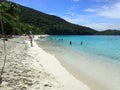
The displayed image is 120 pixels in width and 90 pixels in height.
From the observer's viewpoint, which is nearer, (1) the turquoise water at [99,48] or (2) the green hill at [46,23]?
(1) the turquoise water at [99,48]

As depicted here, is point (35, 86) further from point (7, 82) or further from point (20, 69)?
point (20, 69)

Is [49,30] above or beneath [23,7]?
beneath

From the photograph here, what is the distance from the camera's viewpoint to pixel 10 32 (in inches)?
2387

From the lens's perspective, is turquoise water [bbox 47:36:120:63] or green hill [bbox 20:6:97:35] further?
green hill [bbox 20:6:97:35]

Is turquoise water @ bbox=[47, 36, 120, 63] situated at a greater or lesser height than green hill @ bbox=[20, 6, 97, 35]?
lesser

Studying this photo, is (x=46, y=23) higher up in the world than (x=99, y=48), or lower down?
higher up

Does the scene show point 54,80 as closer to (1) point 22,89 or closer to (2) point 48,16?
(1) point 22,89

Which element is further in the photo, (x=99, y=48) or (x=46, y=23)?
(x=46, y=23)

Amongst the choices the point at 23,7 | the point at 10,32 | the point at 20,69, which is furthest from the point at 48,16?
the point at 20,69

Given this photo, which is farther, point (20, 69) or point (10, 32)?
point (10, 32)

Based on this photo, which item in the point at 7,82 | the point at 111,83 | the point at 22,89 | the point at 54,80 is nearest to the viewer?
the point at 22,89

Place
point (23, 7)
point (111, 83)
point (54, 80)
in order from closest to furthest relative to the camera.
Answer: point (54, 80)
point (111, 83)
point (23, 7)

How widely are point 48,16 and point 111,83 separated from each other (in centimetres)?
18095

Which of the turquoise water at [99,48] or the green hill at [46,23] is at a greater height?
the green hill at [46,23]
